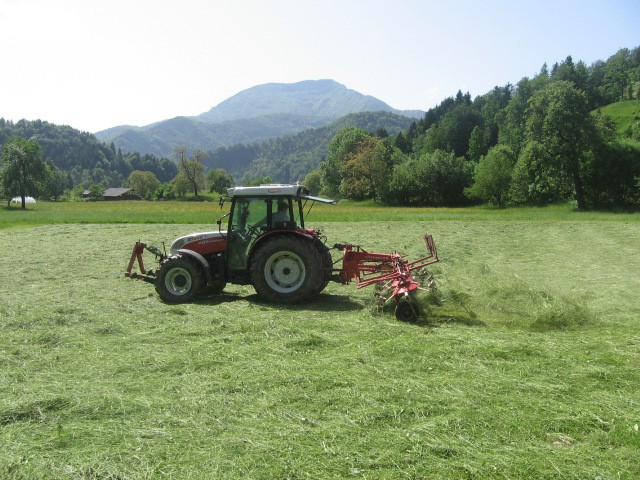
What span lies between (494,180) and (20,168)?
2106 inches

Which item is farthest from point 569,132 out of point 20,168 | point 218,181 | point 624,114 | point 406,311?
point 218,181

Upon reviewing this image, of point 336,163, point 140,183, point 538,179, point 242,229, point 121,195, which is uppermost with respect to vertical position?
point 336,163

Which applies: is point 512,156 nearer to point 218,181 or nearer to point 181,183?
point 181,183

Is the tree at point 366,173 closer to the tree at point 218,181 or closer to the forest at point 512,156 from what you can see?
the forest at point 512,156

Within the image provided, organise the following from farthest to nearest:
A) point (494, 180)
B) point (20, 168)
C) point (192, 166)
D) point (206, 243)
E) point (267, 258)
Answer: point (192, 166) < point (20, 168) < point (494, 180) < point (206, 243) < point (267, 258)

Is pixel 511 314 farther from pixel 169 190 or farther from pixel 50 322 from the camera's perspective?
pixel 169 190

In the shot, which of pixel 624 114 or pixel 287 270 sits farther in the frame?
pixel 624 114

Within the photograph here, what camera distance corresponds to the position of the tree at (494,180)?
51031 millimetres

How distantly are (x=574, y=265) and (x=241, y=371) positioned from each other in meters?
10.6

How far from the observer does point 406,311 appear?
7316 mm

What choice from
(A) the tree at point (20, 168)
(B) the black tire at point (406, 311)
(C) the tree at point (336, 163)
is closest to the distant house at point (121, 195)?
(A) the tree at point (20, 168)

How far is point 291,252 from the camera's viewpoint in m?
8.60

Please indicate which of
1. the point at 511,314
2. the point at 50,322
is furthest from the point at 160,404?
the point at 511,314

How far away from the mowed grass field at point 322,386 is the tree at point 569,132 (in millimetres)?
32383
